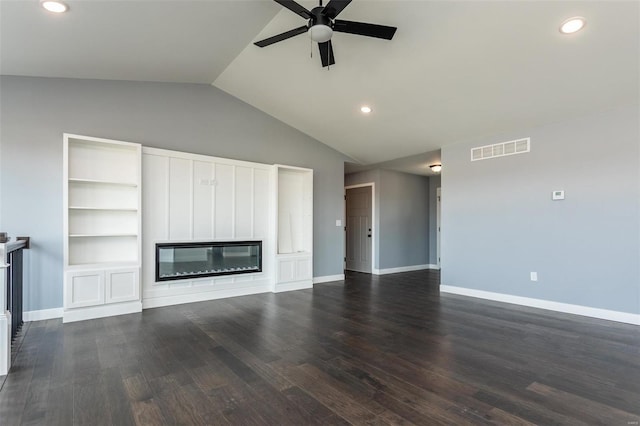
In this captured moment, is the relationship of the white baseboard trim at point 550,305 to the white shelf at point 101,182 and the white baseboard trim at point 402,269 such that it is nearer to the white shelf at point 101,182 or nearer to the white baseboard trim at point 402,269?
the white baseboard trim at point 402,269

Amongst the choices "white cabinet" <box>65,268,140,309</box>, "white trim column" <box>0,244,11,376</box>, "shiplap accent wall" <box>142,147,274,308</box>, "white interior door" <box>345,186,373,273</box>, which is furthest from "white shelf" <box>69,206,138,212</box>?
"white interior door" <box>345,186,373,273</box>

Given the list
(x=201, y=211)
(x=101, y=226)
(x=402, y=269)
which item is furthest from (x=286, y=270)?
(x=402, y=269)

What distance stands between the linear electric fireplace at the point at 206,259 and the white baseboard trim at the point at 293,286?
455 millimetres

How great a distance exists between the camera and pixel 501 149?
514 centimetres

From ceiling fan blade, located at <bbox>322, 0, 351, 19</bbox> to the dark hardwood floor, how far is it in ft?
9.47

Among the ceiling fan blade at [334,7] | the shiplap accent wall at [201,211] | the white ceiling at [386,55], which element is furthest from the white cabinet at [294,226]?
the ceiling fan blade at [334,7]

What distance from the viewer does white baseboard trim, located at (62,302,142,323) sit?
3.95m

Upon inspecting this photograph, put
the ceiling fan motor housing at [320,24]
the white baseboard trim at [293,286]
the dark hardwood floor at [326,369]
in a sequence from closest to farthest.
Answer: the dark hardwood floor at [326,369], the ceiling fan motor housing at [320,24], the white baseboard trim at [293,286]

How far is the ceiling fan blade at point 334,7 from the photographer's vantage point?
250cm

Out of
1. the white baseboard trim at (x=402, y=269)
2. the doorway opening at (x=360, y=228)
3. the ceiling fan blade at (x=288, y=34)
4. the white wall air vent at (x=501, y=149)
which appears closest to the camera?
the ceiling fan blade at (x=288, y=34)

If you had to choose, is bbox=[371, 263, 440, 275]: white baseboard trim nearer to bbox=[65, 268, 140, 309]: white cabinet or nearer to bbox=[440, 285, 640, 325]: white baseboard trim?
bbox=[440, 285, 640, 325]: white baseboard trim

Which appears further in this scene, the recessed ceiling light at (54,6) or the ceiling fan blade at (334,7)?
the recessed ceiling light at (54,6)

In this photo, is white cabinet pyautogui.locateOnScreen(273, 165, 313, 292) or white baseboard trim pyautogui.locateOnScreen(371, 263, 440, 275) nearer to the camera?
white cabinet pyautogui.locateOnScreen(273, 165, 313, 292)

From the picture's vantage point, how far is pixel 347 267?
8.77 m
